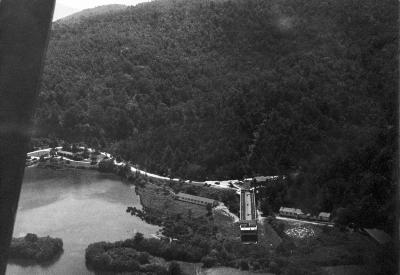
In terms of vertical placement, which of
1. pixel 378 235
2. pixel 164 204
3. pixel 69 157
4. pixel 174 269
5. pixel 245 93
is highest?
pixel 245 93

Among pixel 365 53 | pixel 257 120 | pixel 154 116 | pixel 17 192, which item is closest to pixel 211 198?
pixel 257 120

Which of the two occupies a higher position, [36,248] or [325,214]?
[325,214]

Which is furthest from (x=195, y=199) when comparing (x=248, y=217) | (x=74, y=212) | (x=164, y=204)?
(x=74, y=212)

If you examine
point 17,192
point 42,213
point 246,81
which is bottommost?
point 42,213

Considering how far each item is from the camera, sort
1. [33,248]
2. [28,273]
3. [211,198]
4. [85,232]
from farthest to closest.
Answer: [211,198] → [85,232] → [33,248] → [28,273]

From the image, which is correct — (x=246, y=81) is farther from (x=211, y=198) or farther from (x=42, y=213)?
(x=42, y=213)

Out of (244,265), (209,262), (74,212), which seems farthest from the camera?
(74,212)

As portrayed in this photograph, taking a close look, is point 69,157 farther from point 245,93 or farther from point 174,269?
point 174,269
